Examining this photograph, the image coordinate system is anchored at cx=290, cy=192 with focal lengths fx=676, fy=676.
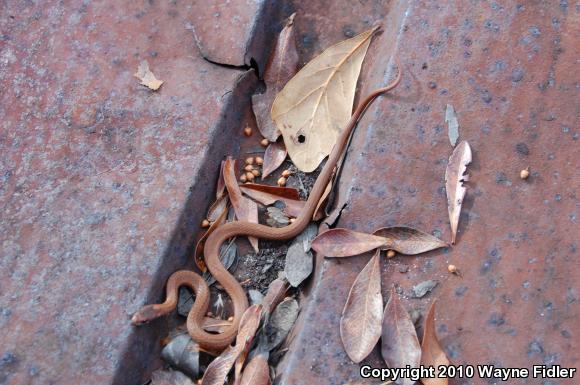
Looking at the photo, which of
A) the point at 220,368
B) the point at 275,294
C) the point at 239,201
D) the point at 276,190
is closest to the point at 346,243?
the point at 275,294

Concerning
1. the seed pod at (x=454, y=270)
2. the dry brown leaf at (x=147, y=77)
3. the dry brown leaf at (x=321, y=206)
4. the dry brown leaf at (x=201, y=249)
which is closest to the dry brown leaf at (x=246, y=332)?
the dry brown leaf at (x=201, y=249)

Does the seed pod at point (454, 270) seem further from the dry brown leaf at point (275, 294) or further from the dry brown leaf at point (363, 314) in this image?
the dry brown leaf at point (275, 294)

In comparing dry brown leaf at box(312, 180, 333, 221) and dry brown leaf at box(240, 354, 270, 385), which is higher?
dry brown leaf at box(312, 180, 333, 221)

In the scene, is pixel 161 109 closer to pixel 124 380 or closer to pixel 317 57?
pixel 317 57

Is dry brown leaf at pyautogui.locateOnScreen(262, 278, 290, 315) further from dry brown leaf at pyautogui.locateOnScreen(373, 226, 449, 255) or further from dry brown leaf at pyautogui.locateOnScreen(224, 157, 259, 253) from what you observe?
dry brown leaf at pyautogui.locateOnScreen(373, 226, 449, 255)

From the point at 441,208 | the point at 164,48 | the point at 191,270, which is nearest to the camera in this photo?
the point at 441,208

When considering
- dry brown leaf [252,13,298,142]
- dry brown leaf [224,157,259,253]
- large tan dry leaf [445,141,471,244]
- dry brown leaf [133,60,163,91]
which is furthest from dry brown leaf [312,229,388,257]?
dry brown leaf [133,60,163,91]

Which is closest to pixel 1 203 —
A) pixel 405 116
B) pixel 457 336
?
pixel 405 116
